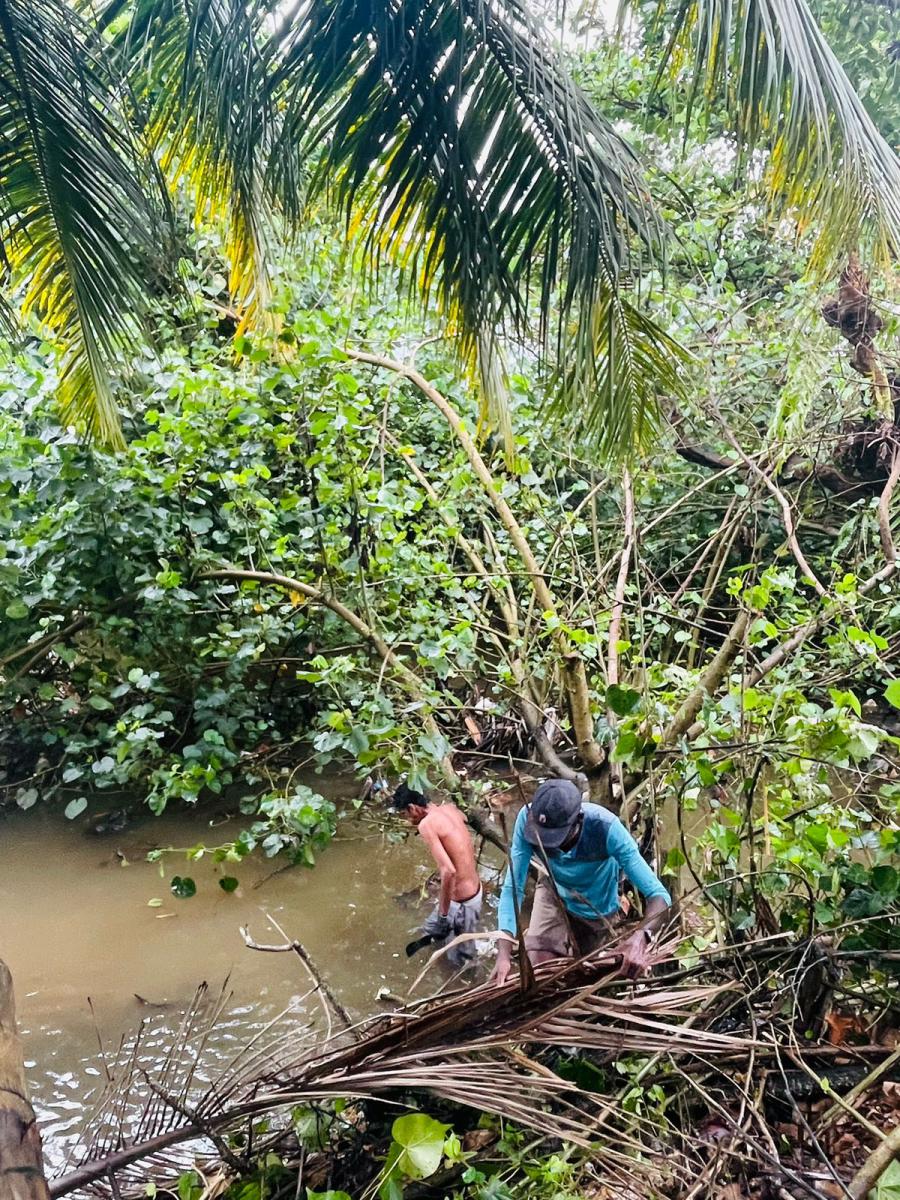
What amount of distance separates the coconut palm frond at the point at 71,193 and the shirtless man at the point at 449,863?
8.87ft

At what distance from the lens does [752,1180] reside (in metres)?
2.29

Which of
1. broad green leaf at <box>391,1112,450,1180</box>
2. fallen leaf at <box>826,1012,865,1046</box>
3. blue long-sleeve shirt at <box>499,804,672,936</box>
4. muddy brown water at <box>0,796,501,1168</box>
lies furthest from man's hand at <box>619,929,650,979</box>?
muddy brown water at <box>0,796,501,1168</box>

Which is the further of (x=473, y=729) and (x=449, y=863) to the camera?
(x=473, y=729)

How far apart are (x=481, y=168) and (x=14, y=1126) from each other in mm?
3209

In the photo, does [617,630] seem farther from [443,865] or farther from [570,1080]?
[570,1080]

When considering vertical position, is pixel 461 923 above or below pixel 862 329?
below

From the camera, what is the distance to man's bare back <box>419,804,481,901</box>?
453cm

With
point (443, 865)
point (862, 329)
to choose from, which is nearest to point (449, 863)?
point (443, 865)

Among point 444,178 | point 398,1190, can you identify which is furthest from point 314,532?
point 398,1190

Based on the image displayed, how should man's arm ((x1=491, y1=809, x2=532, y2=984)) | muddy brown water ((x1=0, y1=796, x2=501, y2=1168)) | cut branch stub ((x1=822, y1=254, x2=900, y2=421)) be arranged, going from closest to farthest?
man's arm ((x1=491, y1=809, x2=532, y2=984))
muddy brown water ((x1=0, y1=796, x2=501, y2=1168))
cut branch stub ((x1=822, y1=254, x2=900, y2=421))

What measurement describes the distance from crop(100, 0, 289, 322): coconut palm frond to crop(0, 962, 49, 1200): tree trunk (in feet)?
10.2

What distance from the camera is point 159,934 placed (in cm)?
511

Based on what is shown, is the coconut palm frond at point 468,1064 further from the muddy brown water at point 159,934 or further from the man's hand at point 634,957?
the muddy brown water at point 159,934

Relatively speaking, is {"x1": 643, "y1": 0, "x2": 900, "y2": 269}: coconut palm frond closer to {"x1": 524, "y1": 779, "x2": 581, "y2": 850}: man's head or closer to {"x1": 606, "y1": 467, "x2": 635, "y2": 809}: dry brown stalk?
{"x1": 606, "y1": 467, "x2": 635, "y2": 809}: dry brown stalk
